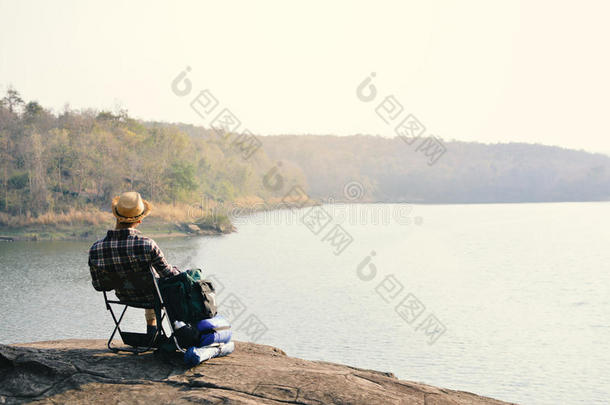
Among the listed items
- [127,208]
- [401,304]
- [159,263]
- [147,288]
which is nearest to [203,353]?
[147,288]

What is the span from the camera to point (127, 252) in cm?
559

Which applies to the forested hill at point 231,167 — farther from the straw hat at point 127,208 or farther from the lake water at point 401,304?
the straw hat at point 127,208

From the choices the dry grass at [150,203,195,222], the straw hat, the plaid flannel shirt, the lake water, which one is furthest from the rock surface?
the dry grass at [150,203,195,222]

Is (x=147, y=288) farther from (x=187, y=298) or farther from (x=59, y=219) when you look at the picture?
(x=59, y=219)

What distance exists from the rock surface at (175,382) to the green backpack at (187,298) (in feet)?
1.35

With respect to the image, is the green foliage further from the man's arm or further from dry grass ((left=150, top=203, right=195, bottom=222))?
the man's arm

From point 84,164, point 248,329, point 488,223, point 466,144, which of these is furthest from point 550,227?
point 466,144

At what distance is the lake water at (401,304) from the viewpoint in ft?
59.1

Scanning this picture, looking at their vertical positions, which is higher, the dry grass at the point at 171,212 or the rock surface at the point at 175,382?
the rock surface at the point at 175,382

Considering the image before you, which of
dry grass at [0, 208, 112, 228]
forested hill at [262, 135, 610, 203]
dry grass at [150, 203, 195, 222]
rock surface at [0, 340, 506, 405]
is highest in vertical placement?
forested hill at [262, 135, 610, 203]

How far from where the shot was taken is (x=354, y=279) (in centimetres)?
3288

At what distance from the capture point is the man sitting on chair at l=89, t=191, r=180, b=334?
220 inches

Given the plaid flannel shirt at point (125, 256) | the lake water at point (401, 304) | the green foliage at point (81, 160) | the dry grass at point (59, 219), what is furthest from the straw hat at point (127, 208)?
the green foliage at point (81, 160)

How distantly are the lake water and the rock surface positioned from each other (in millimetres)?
10604
